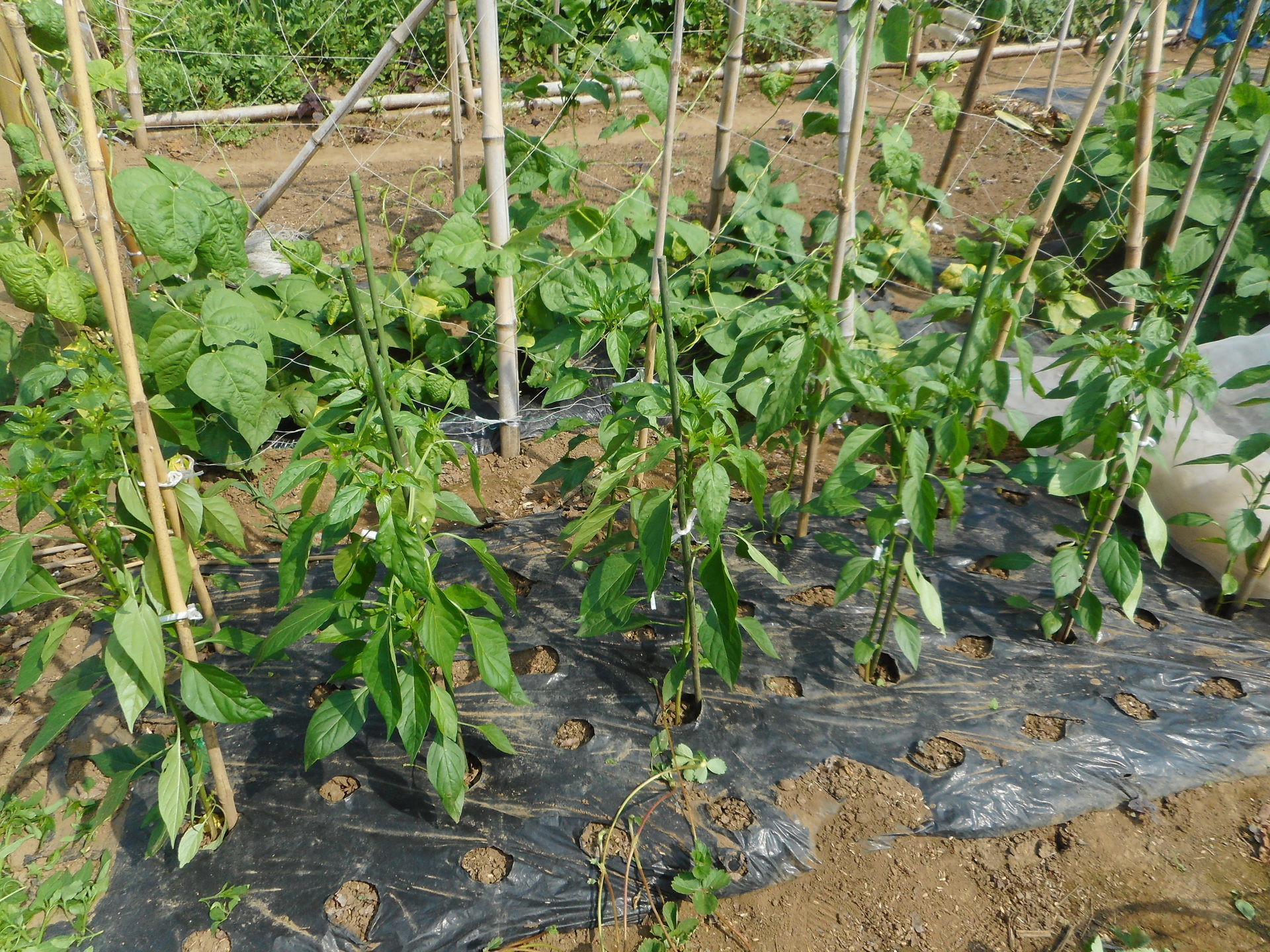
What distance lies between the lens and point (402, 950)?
6.26 ft

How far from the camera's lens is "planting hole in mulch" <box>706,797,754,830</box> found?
2127 millimetres

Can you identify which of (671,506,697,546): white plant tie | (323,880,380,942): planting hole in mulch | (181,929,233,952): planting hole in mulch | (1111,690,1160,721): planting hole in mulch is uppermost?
(671,506,697,546): white plant tie

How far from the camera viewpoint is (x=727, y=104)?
3.66m

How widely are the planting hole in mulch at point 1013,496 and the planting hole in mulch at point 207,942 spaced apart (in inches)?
108

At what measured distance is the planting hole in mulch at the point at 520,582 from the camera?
107 inches

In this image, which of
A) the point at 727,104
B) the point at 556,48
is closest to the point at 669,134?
the point at 727,104

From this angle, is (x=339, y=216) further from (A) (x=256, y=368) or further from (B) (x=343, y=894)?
(B) (x=343, y=894)

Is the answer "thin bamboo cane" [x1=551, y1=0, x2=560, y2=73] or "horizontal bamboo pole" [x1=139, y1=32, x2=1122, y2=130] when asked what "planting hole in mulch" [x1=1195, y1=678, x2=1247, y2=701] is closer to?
"horizontal bamboo pole" [x1=139, y1=32, x2=1122, y2=130]

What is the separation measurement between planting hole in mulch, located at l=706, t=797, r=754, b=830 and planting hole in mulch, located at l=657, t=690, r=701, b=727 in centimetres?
23

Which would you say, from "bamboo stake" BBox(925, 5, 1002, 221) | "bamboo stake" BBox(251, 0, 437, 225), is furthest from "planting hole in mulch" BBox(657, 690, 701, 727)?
"bamboo stake" BBox(925, 5, 1002, 221)

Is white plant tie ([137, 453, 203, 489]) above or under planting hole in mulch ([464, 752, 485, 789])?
above

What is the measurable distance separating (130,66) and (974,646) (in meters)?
4.98

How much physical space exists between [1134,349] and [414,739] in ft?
6.49

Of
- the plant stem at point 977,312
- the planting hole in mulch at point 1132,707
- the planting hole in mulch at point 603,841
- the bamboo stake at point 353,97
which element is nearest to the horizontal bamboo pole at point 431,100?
the bamboo stake at point 353,97
